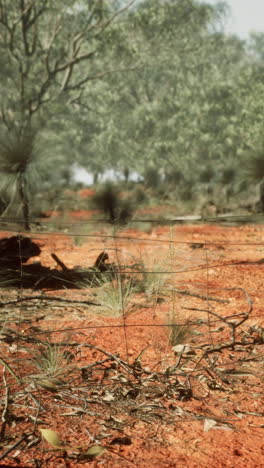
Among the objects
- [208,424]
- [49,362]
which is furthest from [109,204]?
[208,424]

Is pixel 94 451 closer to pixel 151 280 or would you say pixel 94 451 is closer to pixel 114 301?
pixel 114 301

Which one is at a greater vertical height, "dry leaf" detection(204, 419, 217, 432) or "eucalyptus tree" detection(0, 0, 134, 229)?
"eucalyptus tree" detection(0, 0, 134, 229)

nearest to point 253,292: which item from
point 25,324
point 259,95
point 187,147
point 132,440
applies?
point 25,324

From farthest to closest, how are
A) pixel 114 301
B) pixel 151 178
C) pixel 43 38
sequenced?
1. pixel 151 178
2. pixel 43 38
3. pixel 114 301

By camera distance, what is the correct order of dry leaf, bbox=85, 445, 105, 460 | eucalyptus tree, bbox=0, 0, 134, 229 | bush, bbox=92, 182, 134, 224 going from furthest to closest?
1. eucalyptus tree, bbox=0, 0, 134, 229
2. bush, bbox=92, 182, 134, 224
3. dry leaf, bbox=85, 445, 105, 460

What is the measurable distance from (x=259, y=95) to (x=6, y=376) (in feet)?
55.9

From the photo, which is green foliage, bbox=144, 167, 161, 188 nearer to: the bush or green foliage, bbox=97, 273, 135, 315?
the bush

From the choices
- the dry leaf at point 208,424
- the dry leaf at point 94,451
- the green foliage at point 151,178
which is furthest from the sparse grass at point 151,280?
the green foliage at point 151,178

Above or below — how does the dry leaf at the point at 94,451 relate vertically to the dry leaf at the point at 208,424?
above

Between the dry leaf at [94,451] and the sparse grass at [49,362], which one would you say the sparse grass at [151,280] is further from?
the dry leaf at [94,451]

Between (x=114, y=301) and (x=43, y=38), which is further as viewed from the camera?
(x=43, y=38)

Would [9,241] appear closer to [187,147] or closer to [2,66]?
[2,66]

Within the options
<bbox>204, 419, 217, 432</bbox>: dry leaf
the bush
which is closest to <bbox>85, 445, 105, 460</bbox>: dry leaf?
<bbox>204, 419, 217, 432</bbox>: dry leaf

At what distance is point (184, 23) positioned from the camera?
1560 cm
